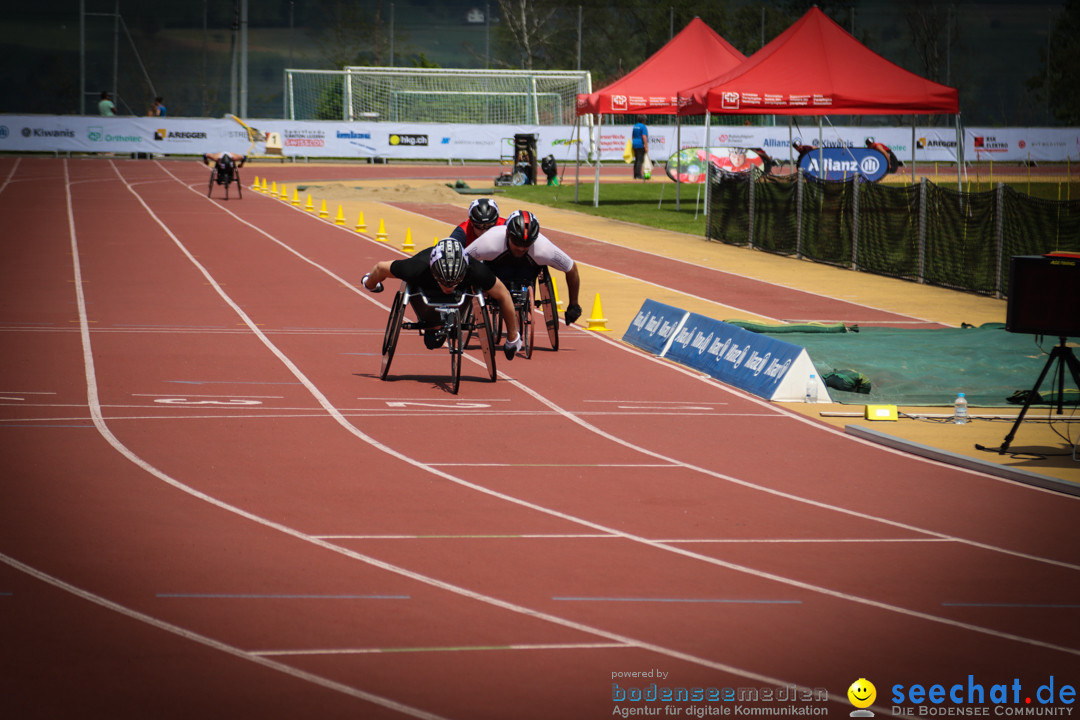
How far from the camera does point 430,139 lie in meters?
61.2

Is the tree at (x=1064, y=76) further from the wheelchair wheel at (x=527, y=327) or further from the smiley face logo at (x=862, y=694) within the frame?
the smiley face logo at (x=862, y=694)

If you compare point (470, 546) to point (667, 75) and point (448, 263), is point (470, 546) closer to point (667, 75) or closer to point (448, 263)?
point (448, 263)

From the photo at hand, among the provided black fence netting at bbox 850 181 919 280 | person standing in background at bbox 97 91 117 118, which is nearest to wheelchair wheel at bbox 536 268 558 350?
black fence netting at bbox 850 181 919 280

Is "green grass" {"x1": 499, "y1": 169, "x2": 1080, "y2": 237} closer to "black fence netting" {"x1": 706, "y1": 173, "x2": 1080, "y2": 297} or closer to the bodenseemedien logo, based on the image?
"black fence netting" {"x1": 706, "y1": 173, "x2": 1080, "y2": 297}

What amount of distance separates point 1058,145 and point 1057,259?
185 ft

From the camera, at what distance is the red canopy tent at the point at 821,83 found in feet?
99.8

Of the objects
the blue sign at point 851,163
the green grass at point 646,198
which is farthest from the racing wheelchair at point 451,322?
the blue sign at point 851,163

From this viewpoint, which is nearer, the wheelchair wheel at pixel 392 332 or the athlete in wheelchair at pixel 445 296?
the athlete in wheelchair at pixel 445 296

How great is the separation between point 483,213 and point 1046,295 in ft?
23.0

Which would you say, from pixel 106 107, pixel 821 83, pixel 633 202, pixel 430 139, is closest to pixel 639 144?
pixel 633 202

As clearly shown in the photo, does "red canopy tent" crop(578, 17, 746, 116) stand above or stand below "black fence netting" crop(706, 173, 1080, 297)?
above

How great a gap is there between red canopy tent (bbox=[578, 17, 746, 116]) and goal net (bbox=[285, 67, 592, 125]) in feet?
83.5

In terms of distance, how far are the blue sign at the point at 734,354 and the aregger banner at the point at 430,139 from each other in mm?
42148

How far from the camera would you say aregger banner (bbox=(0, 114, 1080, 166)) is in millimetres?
58281
